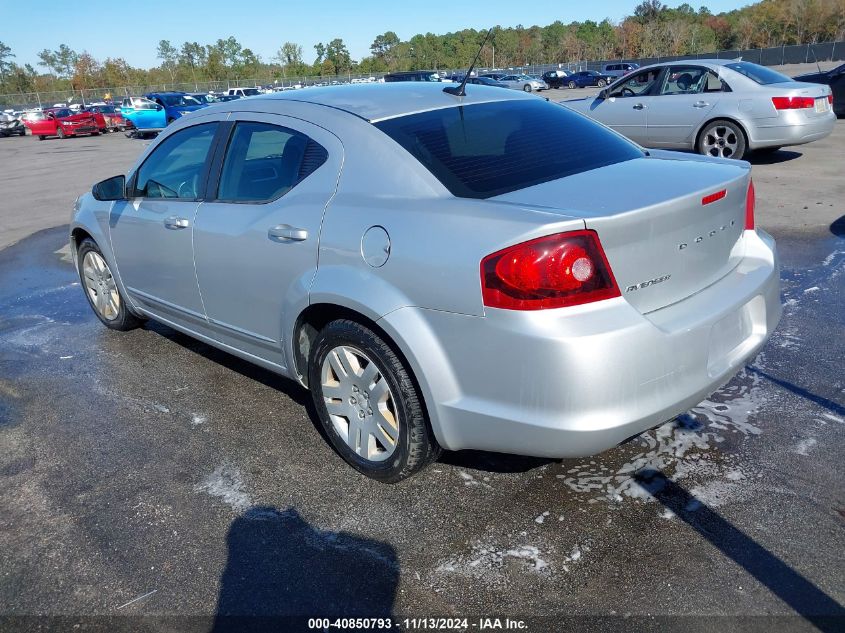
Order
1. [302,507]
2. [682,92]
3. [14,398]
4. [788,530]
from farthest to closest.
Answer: [682,92] → [14,398] → [302,507] → [788,530]

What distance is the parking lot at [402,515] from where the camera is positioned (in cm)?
248

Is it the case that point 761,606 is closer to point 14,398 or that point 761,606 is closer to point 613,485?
point 613,485

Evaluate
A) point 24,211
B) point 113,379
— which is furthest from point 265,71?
point 113,379

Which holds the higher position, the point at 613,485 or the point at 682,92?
the point at 682,92

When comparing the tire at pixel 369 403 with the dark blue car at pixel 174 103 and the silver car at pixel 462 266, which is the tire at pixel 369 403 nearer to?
the silver car at pixel 462 266

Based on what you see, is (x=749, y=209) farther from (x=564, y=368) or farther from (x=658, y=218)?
(x=564, y=368)

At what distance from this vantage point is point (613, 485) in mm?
3088

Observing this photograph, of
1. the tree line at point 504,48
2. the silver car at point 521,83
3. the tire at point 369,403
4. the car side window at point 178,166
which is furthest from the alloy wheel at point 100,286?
the tree line at point 504,48

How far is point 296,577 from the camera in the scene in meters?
2.63

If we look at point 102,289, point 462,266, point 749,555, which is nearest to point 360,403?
point 462,266

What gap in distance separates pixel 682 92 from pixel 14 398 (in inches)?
383

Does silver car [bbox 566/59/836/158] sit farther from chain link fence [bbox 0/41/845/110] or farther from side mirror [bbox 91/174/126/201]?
chain link fence [bbox 0/41/845/110]

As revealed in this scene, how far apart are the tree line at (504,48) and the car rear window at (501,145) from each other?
8129cm

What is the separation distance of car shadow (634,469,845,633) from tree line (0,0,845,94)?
271ft
